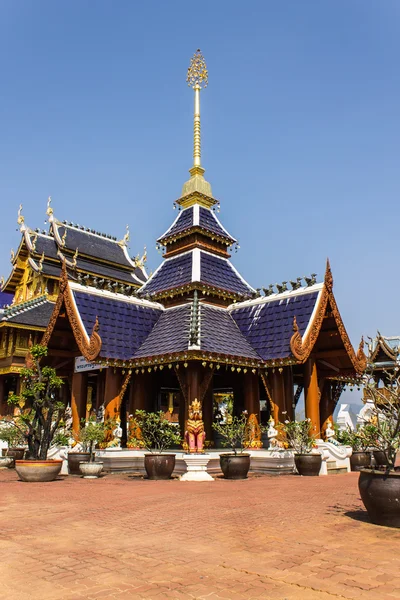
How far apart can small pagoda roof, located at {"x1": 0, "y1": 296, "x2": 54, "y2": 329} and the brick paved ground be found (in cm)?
2225

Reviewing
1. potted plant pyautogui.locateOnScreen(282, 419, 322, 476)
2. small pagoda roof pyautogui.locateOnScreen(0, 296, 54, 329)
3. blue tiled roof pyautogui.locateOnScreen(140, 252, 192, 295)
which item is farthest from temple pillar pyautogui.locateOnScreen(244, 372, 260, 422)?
small pagoda roof pyautogui.locateOnScreen(0, 296, 54, 329)

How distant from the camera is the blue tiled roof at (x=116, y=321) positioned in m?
18.3

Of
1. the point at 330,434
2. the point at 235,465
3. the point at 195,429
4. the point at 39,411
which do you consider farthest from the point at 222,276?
the point at 39,411

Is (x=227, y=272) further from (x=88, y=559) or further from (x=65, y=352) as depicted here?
(x=88, y=559)

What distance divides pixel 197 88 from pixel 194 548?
931 inches

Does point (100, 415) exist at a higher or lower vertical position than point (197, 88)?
lower

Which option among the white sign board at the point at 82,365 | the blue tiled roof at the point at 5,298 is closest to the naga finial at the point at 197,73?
the white sign board at the point at 82,365

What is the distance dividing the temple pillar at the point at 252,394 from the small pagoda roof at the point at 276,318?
103cm

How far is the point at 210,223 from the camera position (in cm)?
2347

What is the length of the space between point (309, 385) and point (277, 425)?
6.11ft

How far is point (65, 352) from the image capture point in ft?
69.5

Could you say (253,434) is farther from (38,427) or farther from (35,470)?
(35,470)

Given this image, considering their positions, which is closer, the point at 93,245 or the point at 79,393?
the point at 79,393

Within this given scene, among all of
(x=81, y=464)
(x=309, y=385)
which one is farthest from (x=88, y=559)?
(x=309, y=385)
